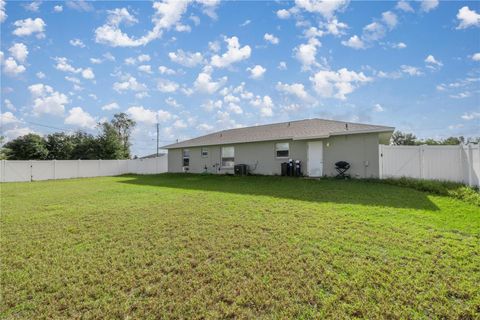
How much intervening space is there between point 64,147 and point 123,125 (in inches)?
473

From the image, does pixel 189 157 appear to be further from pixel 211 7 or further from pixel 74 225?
pixel 74 225

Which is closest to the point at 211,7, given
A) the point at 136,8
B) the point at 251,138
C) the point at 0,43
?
the point at 136,8

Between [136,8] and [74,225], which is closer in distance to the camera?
[74,225]

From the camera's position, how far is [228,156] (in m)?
16.4

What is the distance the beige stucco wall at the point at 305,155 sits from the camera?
36.9 ft

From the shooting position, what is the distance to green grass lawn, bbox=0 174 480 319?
2477mm

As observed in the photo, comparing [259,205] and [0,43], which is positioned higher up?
A: [0,43]

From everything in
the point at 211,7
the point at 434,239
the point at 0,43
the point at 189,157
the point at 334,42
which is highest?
the point at 211,7

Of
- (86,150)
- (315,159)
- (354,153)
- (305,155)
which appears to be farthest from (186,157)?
(86,150)

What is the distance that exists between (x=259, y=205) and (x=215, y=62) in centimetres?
981

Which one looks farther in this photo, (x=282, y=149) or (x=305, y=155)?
(x=282, y=149)

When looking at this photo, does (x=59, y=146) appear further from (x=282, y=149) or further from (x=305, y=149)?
(x=305, y=149)

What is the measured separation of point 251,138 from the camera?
14.9 meters

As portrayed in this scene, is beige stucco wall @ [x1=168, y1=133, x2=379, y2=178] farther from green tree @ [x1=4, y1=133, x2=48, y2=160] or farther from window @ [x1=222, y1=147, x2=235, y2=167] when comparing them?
green tree @ [x1=4, y1=133, x2=48, y2=160]
